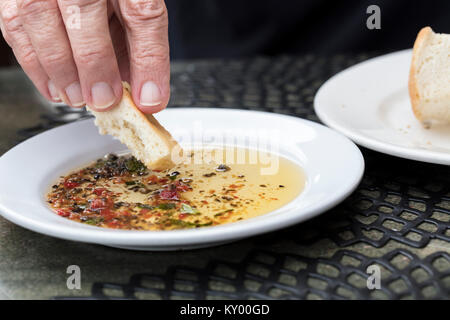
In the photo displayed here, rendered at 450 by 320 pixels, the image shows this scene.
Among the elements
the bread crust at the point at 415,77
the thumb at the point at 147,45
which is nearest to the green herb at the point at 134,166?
the thumb at the point at 147,45

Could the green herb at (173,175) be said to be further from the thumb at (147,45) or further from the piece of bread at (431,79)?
the piece of bread at (431,79)

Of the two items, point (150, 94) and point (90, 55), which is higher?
point (90, 55)

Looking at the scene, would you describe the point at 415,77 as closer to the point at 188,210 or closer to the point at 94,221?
the point at 188,210

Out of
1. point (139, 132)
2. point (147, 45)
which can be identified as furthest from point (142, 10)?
point (139, 132)

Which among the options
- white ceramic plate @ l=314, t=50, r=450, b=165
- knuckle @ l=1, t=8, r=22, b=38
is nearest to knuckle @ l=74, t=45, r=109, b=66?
knuckle @ l=1, t=8, r=22, b=38

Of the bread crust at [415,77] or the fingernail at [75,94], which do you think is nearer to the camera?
the fingernail at [75,94]

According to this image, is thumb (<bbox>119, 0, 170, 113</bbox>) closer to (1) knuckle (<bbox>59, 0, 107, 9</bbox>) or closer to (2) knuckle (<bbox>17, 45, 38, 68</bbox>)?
(1) knuckle (<bbox>59, 0, 107, 9</bbox>)
